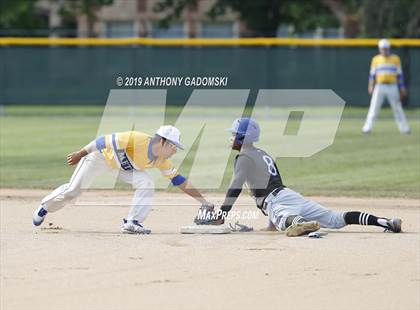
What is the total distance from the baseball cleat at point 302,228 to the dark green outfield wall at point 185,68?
20.8 meters

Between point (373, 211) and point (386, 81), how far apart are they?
11763 mm

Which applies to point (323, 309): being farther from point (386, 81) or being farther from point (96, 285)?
point (386, 81)

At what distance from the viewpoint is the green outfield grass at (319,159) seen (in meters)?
16.3

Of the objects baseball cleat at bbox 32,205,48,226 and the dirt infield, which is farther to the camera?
baseball cleat at bbox 32,205,48,226

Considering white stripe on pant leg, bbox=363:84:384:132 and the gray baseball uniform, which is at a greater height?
the gray baseball uniform

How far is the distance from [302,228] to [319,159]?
29.9 feet

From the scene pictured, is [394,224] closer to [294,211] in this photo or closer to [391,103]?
[294,211]

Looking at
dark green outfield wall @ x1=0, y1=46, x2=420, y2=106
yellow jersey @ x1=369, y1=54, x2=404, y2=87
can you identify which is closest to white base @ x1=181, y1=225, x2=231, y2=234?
yellow jersey @ x1=369, y1=54, x2=404, y2=87

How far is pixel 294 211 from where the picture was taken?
11344 mm

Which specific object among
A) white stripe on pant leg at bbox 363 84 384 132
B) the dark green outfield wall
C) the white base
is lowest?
the dark green outfield wall

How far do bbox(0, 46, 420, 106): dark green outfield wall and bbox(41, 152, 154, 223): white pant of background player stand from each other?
20313mm

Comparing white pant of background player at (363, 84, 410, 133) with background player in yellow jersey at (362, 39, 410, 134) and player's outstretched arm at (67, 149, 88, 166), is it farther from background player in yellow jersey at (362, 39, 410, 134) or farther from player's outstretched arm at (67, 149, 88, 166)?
player's outstretched arm at (67, 149, 88, 166)

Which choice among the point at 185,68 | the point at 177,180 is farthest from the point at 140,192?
the point at 185,68

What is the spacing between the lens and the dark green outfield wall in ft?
106
